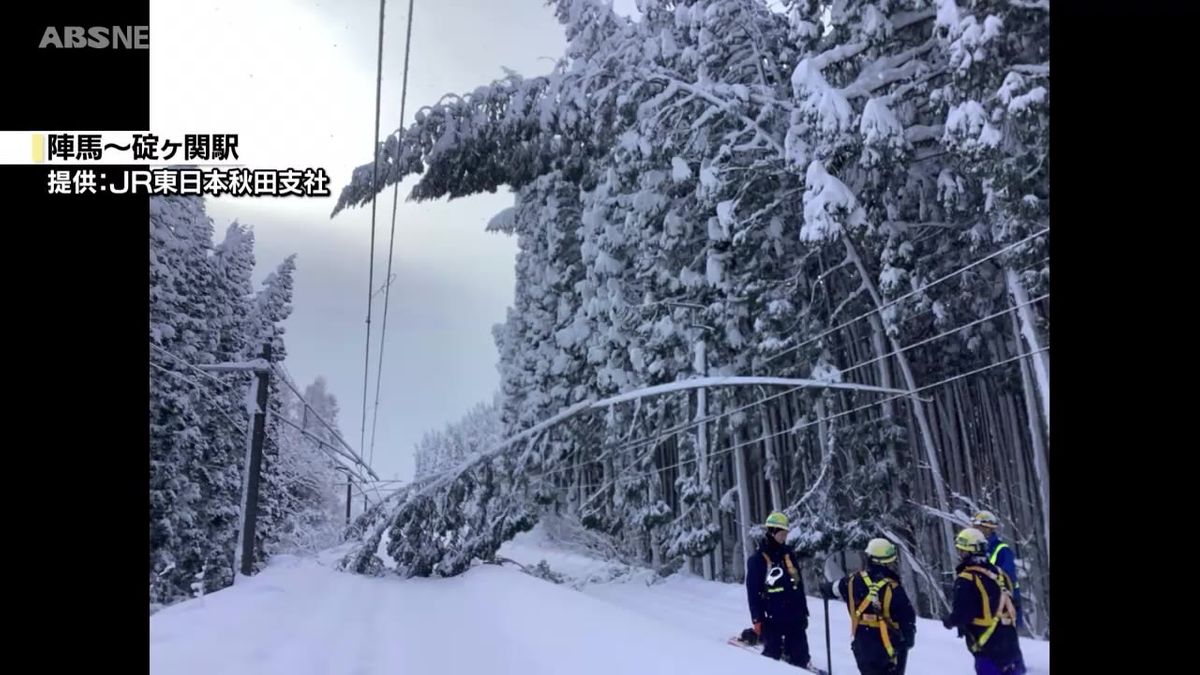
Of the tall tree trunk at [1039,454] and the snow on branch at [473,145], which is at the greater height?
the snow on branch at [473,145]

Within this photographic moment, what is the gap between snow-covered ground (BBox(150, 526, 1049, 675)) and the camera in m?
2.79

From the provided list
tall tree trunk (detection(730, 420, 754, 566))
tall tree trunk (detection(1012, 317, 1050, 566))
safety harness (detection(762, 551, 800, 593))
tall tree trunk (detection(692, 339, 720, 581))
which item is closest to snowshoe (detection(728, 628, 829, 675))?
safety harness (detection(762, 551, 800, 593))

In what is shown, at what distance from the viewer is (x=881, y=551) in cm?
270

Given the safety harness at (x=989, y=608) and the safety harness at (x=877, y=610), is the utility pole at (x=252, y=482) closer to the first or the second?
the safety harness at (x=877, y=610)

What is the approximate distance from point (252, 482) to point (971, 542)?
2956 mm

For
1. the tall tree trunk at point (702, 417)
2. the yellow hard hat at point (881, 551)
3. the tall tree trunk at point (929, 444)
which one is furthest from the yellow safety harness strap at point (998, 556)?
the tall tree trunk at point (702, 417)

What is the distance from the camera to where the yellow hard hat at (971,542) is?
2.56m

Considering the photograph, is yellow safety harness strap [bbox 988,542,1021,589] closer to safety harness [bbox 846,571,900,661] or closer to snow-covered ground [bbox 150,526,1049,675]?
snow-covered ground [bbox 150,526,1049,675]
